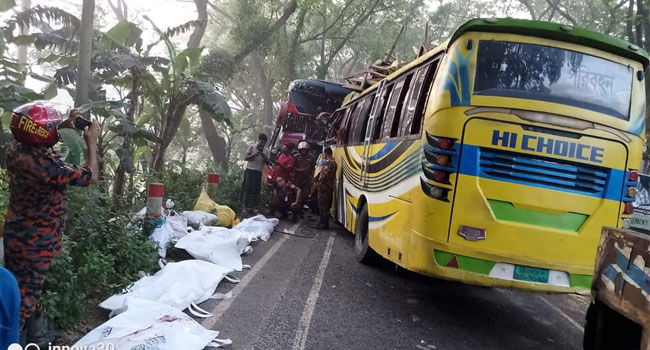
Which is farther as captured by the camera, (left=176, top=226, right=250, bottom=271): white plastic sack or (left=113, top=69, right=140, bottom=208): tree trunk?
(left=113, top=69, right=140, bottom=208): tree trunk

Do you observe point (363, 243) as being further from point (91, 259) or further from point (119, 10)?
point (119, 10)

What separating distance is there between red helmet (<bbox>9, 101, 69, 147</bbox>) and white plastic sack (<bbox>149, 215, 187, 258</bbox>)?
2.76 m

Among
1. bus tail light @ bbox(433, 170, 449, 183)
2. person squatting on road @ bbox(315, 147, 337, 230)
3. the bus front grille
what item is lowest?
person squatting on road @ bbox(315, 147, 337, 230)

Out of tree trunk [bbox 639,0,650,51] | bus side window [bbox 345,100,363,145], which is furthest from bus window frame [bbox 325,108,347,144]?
tree trunk [bbox 639,0,650,51]

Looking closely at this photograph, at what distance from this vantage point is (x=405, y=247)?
15.4ft

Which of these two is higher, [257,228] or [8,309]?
[8,309]

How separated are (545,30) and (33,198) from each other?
438cm

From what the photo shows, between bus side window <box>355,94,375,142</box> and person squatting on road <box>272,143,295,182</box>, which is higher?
bus side window <box>355,94,375,142</box>

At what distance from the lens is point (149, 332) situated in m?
3.31

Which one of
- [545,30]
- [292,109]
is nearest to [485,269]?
[545,30]

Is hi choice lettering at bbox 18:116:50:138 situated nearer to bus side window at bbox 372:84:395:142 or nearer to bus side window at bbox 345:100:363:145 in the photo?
bus side window at bbox 372:84:395:142

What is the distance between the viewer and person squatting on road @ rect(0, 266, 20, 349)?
153 cm

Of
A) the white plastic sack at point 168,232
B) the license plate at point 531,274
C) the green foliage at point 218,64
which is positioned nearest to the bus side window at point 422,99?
the license plate at point 531,274

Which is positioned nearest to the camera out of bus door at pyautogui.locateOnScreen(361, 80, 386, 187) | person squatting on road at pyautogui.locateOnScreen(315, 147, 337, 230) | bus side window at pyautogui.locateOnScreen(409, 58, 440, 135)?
bus side window at pyautogui.locateOnScreen(409, 58, 440, 135)
